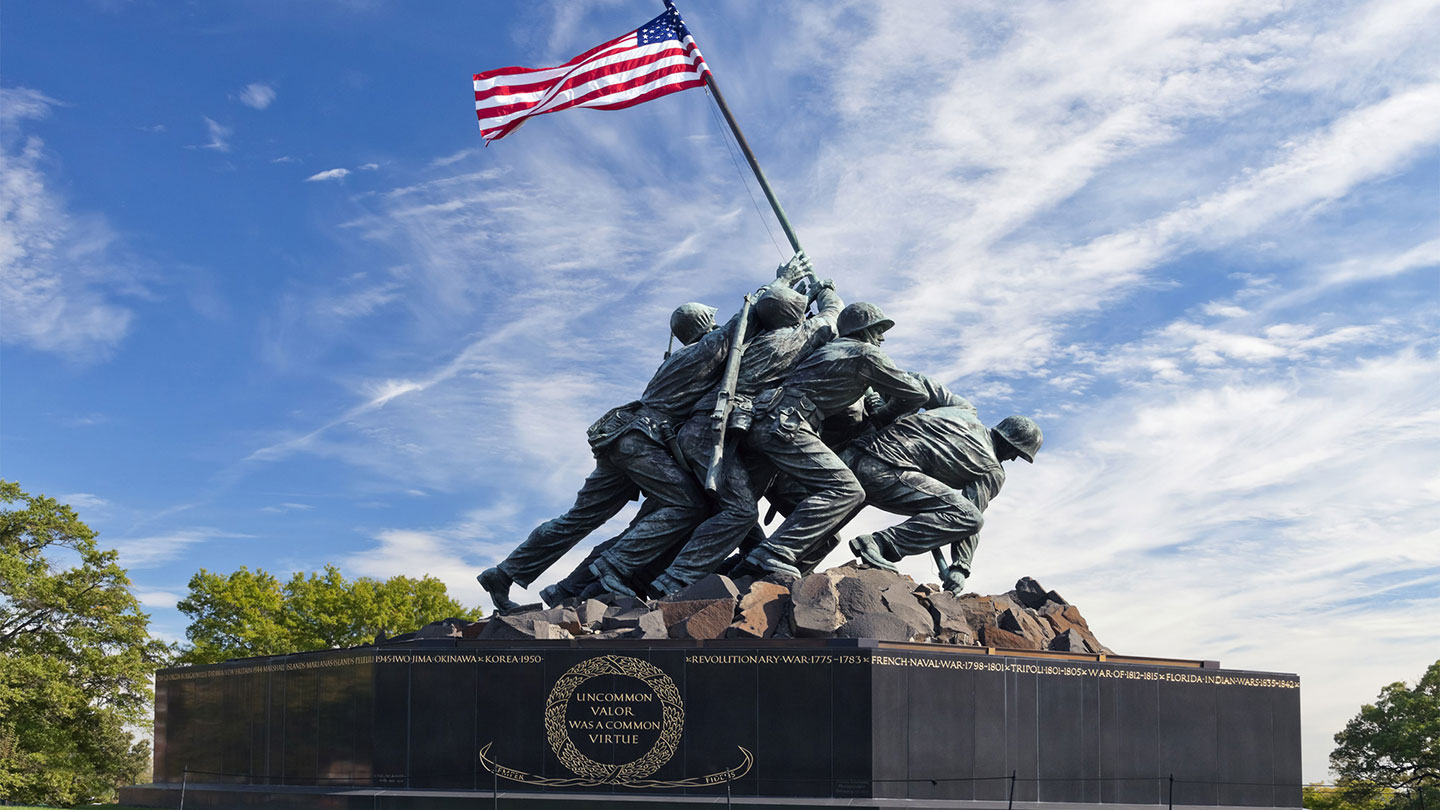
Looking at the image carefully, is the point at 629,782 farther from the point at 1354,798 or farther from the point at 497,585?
the point at 1354,798

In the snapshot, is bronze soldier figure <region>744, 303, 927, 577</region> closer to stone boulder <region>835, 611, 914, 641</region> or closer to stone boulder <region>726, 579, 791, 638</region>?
stone boulder <region>726, 579, 791, 638</region>

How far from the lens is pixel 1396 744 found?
2883 cm

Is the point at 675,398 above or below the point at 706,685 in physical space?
above

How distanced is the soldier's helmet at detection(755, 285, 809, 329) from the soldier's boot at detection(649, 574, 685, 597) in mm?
3331

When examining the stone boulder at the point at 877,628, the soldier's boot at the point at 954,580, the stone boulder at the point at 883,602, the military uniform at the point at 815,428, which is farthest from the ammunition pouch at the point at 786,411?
the stone boulder at the point at 877,628

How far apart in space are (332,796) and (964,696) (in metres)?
6.26

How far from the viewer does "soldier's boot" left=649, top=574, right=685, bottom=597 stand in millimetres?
15727

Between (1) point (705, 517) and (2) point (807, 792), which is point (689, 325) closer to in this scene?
(1) point (705, 517)

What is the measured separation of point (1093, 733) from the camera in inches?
539

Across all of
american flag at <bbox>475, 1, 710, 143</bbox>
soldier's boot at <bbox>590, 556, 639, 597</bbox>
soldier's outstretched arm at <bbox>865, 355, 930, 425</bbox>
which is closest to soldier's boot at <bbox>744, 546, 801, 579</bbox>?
soldier's boot at <bbox>590, 556, 639, 597</bbox>

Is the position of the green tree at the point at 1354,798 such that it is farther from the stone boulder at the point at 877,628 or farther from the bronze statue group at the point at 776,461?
the stone boulder at the point at 877,628

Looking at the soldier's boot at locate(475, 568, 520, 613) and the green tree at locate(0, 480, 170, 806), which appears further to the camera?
the green tree at locate(0, 480, 170, 806)

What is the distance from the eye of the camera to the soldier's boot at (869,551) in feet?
51.9

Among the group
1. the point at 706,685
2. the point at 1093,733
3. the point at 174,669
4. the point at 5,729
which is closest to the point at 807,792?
the point at 706,685
